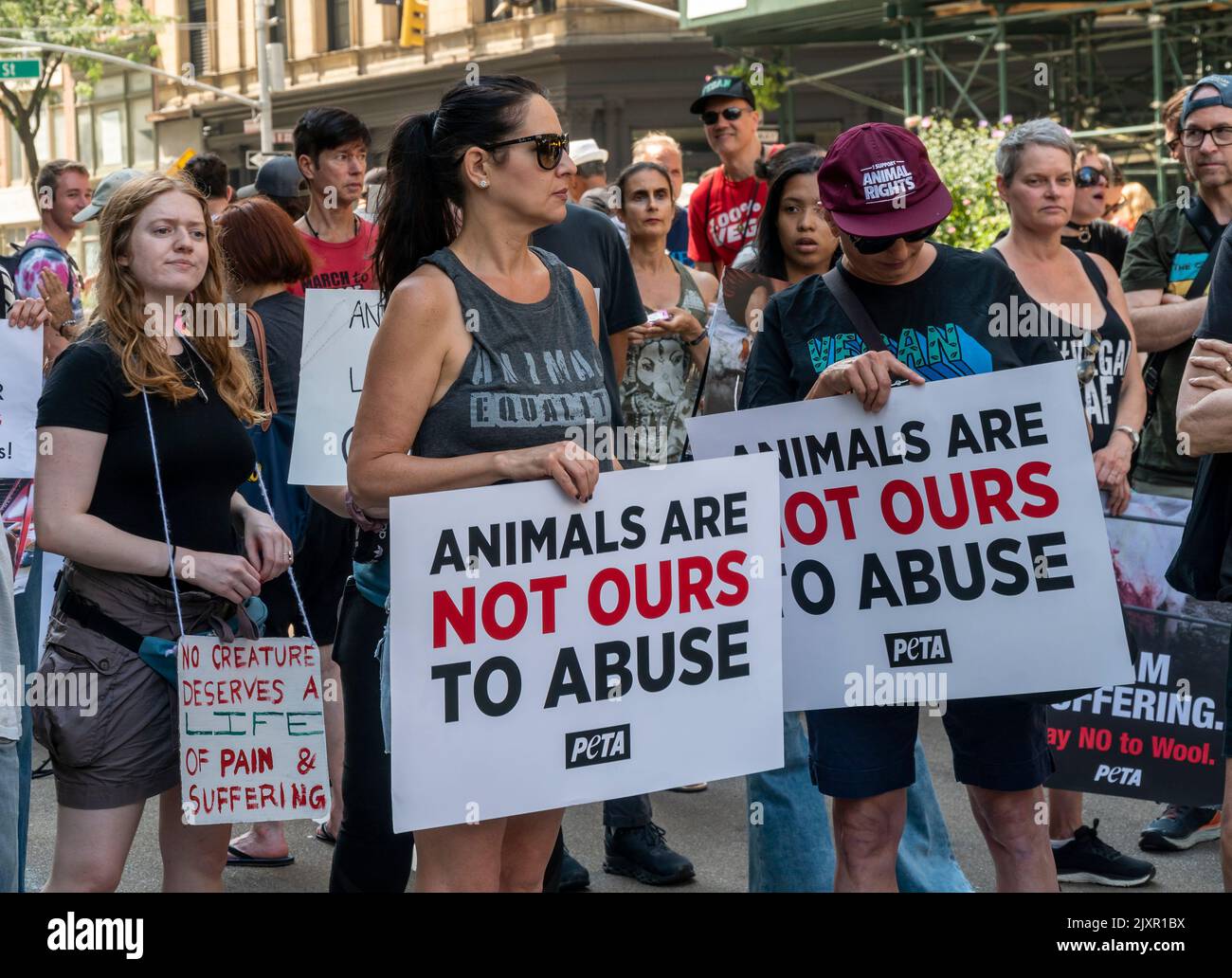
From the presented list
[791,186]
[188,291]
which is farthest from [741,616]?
[791,186]

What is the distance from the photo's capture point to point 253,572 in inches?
143

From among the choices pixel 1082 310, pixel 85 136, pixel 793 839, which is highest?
pixel 85 136

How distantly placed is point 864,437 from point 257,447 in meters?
2.37

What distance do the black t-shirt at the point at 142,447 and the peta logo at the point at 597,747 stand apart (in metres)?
1.02

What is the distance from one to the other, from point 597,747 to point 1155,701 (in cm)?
271

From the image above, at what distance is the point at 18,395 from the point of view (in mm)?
5258

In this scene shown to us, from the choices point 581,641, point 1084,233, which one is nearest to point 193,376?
point 581,641

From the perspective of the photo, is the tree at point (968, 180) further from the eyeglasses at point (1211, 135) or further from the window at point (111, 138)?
the window at point (111, 138)

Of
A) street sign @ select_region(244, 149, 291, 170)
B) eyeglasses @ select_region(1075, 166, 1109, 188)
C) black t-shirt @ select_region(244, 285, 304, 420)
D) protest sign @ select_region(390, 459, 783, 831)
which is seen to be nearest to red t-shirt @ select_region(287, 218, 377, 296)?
black t-shirt @ select_region(244, 285, 304, 420)

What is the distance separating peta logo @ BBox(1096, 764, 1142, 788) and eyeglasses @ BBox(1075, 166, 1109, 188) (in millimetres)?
3430

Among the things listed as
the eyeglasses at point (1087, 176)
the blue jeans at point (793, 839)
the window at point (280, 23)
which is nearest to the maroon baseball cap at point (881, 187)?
the blue jeans at point (793, 839)

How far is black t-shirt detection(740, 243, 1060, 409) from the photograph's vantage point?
11.9 ft

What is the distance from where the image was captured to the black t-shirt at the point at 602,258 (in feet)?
16.7

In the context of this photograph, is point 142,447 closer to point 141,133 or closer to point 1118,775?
point 1118,775
